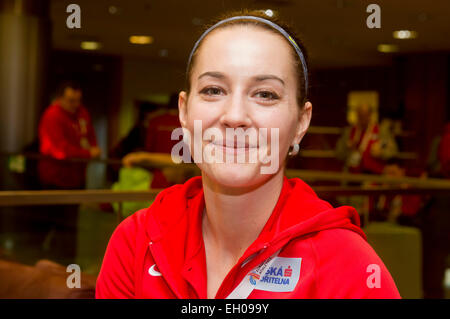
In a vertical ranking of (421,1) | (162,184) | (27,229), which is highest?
(421,1)

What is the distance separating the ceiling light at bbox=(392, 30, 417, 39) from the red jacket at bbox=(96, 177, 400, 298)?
875 cm

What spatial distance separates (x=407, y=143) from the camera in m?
12.1

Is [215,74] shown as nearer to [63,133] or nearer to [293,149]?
[293,149]

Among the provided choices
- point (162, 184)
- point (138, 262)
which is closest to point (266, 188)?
point (138, 262)

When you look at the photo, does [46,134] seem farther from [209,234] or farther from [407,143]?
[407,143]

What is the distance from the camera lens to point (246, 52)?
864 millimetres

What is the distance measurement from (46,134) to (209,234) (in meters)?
3.75

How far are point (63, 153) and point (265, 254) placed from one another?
390 cm

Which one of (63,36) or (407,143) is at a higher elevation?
(63,36)

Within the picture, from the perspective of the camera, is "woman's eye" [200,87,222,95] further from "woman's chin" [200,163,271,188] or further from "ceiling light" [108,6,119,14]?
"ceiling light" [108,6,119,14]

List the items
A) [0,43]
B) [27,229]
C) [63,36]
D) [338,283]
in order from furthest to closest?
[63,36] < [0,43] < [27,229] < [338,283]

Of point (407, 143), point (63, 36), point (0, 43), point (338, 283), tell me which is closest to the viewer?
point (338, 283)

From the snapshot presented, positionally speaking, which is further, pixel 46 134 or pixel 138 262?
pixel 46 134

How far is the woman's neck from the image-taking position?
3.19ft
